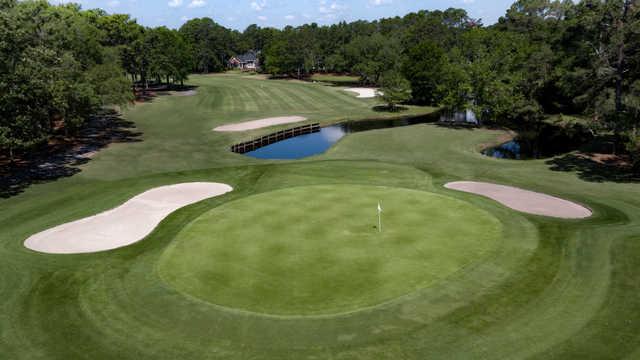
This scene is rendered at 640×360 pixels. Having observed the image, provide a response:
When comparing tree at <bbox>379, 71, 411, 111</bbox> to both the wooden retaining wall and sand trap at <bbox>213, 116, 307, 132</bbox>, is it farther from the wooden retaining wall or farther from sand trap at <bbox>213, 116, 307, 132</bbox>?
sand trap at <bbox>213, 116, 307, 132</bbox>

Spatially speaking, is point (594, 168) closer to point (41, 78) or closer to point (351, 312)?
point (351, 312)

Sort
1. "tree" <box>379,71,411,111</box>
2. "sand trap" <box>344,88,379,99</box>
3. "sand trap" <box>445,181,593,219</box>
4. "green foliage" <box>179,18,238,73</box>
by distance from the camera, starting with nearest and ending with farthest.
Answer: "sand trap" <box>445,181,593,219</box>
"tree" <box>379,71,411,111</box>
"sand trap" <box>344,88,379,99</box>
"green foliage" <box>179,18,238,73</box>

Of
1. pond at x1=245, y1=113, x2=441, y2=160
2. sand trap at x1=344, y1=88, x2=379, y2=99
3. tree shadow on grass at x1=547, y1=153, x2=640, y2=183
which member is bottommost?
tree shadow on grass at x1=547, y1=153, x2=640, y2=183

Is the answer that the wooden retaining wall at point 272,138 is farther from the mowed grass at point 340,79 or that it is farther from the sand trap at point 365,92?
the mowed grass at point 340,79

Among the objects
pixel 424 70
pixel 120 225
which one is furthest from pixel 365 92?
pixel 120 225

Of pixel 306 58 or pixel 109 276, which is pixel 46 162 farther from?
pixel 306 58

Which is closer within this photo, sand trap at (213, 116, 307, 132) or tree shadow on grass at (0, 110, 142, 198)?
tree shadow on grass at (0, 110, 142, 198)

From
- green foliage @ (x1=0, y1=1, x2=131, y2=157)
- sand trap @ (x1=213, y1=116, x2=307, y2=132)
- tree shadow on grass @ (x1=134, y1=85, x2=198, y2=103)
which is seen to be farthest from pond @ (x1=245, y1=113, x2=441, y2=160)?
tree shadow on grass @ (x1=134, y1=85, x2=198, y2=103)
